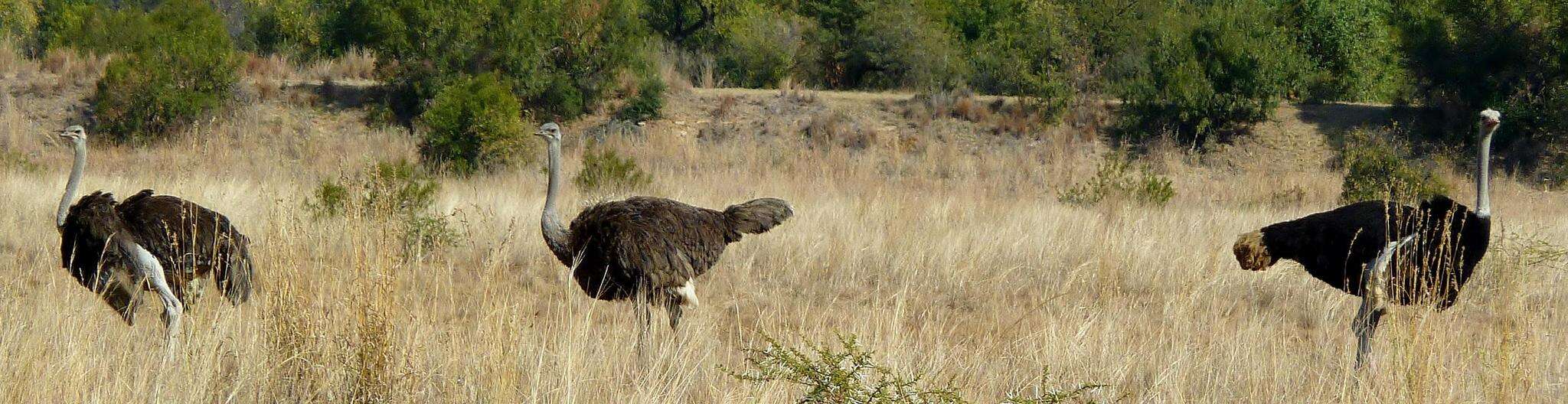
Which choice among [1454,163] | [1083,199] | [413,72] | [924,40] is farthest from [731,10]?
[1083,199]

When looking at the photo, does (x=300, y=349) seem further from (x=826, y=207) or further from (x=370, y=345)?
(x=826, y=207)

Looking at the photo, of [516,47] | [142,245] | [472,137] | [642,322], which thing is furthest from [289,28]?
[642,322]

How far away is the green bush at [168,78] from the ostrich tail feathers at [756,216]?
17.2 metres

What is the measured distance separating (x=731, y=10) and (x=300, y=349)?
30.9 m

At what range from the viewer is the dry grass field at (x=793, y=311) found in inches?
165

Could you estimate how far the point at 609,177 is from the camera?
43.3 feet

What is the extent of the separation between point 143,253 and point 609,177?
24.1 ft

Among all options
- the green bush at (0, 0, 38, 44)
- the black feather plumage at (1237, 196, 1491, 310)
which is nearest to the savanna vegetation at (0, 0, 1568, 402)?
the green bush at (0, 0, 38, 44)

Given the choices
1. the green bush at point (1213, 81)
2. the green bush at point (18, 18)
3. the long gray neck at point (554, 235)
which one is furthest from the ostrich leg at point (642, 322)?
the green bush at point (18, 18)

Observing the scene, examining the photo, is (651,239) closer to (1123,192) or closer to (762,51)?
(1123,192)

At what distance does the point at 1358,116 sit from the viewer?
23.5 m

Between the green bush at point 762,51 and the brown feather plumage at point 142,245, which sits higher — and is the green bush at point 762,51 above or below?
below

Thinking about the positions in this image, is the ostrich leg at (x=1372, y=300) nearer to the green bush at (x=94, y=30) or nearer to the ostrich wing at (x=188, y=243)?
the ostrich wing at (x=188, y=243)

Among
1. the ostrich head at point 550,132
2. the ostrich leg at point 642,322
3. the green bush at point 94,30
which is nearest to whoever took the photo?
the ostrich leg at point 642,322
